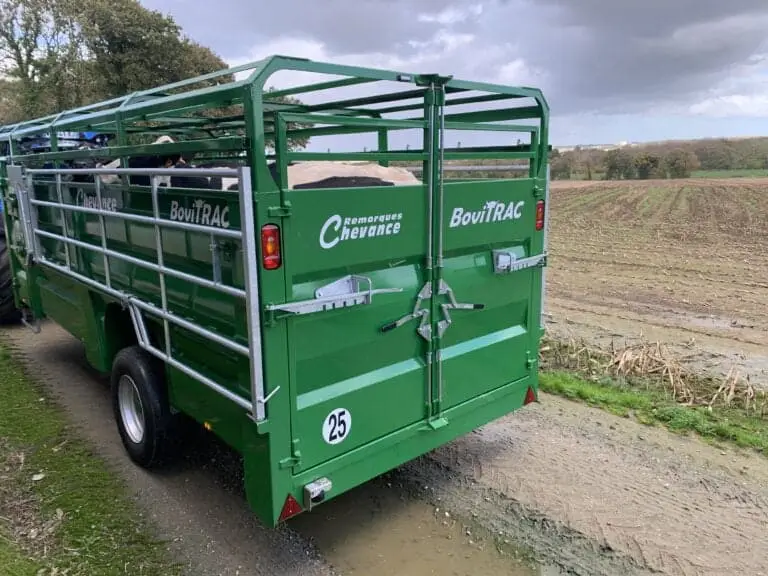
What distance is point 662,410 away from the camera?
4832 millimetres

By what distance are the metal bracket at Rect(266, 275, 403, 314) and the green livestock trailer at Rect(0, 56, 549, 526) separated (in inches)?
0.5

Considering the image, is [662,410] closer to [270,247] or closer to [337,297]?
[337,297]

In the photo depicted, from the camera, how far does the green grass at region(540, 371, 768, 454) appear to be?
4461mm

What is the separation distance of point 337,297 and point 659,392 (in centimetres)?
354

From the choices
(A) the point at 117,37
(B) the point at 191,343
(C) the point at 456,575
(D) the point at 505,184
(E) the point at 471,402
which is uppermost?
(A) the point at 117,37

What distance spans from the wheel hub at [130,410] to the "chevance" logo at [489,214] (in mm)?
2422

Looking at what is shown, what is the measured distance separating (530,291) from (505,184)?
78 cm

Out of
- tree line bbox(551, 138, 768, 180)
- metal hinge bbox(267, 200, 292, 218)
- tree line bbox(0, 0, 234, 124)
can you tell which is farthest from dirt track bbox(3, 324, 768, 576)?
tree line bbox(551, 138, 768, 180)

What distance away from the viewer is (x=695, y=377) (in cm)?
552

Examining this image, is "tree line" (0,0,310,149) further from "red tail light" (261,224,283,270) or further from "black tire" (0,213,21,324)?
"red tail light" (261,224,283,270)

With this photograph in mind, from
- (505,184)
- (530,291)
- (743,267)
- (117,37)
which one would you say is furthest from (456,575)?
(117,37)

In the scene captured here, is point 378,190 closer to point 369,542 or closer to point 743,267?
point 369,542

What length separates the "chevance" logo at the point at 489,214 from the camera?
11.6ft

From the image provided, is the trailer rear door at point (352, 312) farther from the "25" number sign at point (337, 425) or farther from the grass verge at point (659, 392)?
the grass verge at point (659, 392)
